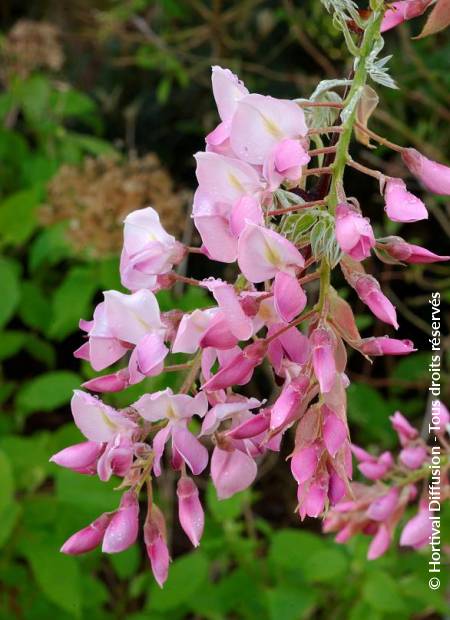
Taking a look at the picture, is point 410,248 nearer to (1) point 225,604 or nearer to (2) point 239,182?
(2) point 239,182

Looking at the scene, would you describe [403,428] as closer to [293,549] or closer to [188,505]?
[188,505]

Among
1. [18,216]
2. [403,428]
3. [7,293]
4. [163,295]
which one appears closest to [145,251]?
[403,428]

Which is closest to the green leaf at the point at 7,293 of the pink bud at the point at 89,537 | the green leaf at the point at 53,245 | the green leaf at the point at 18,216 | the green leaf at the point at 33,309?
the green leaf at the point at 18,216

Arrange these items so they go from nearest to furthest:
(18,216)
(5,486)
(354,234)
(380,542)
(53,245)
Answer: (354,234) → (380,542) → (5,486) → (18,216) → (53,245)

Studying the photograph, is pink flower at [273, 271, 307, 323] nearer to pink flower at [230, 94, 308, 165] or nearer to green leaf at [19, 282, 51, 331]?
pink flower at [230, 94, 308, 165]

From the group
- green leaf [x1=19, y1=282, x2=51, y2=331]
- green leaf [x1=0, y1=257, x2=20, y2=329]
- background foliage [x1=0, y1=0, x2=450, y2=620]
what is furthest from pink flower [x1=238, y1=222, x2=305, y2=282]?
green leaf [x1=19, y1=282, x2=51, y2=331]

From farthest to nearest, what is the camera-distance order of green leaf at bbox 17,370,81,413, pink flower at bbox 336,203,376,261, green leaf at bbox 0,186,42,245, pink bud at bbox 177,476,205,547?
green leaf at bbox 0,186,42,245 < green leaf at bbox 17,370,81,413 < pink bud at bbox 177,476,205,547 < pink flower at bbox 336,203,376,261
